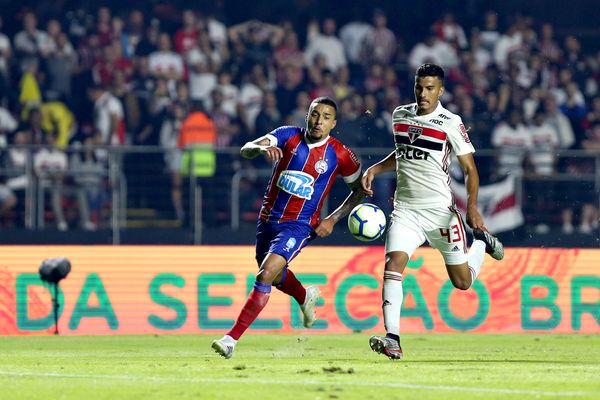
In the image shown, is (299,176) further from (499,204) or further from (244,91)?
(244,91)

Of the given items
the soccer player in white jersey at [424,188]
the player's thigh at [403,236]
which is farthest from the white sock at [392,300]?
the player's thigh at [403,236]

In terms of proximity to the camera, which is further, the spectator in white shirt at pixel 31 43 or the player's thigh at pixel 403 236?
the spectator in white shirt at pixel 31 43

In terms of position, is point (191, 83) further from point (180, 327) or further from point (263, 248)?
point (263, 248)

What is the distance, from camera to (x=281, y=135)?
11.0m

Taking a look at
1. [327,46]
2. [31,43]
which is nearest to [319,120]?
[31,43]

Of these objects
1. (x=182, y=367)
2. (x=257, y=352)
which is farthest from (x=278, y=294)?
(x=182, y=367)

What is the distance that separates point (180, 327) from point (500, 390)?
8.25 meters

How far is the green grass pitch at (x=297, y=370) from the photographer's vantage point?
764 centimetres

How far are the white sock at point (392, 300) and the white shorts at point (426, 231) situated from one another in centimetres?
22

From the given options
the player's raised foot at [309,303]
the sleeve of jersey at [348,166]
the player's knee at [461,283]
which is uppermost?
the sleeve of jersey at [348,166]

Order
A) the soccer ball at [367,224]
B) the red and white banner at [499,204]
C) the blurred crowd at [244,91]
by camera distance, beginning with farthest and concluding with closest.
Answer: the blurred crowd at [244,91] → the red and white banner at [499,204] → the soccer ball at [367,224]

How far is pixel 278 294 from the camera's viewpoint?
15.9 metres

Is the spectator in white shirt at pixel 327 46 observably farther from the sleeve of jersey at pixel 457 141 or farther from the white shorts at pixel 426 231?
the sleeve of jersey at pixel 457 141

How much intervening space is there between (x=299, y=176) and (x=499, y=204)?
768 cm
